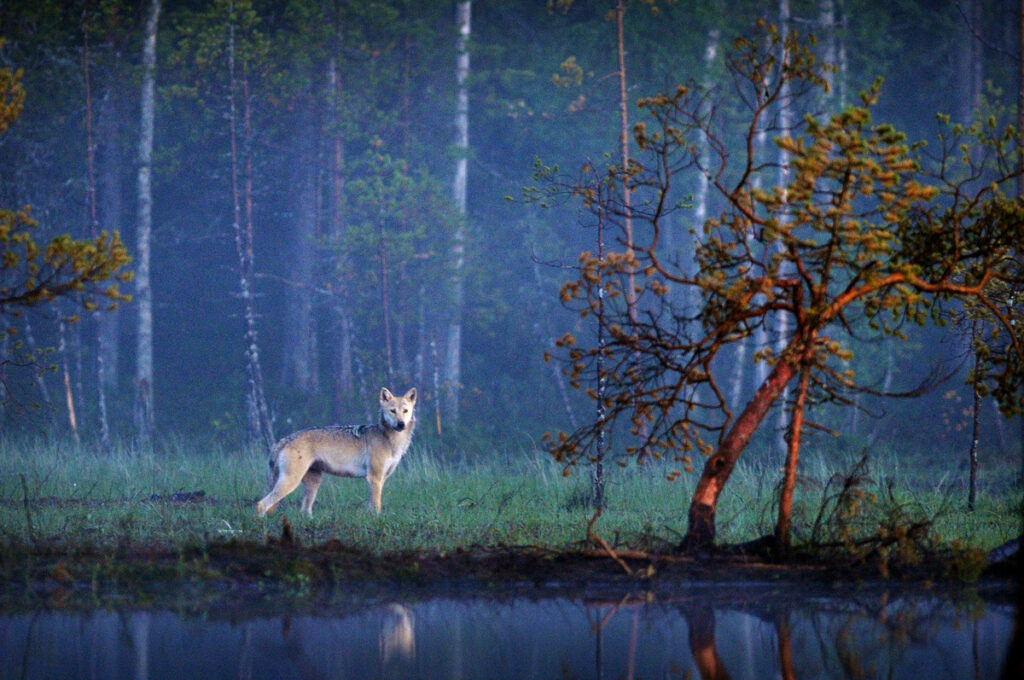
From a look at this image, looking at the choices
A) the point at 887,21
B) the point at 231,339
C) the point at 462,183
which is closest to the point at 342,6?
the point at 462,183

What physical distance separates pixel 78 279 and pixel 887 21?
30.6 meters

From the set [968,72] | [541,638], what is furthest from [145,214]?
[968,72]

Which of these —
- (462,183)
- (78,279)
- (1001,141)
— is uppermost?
(462,183)

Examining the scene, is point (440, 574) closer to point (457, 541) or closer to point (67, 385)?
point (457, 541)

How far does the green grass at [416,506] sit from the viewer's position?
11.7 meters

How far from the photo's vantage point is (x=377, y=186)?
96.1ft

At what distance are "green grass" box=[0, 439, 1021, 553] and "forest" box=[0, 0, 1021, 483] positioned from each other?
7.30 m

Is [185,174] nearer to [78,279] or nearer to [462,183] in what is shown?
[462,183]

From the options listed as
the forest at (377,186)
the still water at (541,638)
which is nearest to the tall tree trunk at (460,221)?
the forest at (377,186)

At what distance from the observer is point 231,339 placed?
36.7 metres

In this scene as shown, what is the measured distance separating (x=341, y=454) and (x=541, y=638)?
23.2 feet

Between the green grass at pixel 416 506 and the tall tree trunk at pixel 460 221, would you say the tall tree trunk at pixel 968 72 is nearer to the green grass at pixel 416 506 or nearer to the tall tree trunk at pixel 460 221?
the tall tree trunk at pixel 460 221

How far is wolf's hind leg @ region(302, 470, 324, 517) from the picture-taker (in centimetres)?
1426

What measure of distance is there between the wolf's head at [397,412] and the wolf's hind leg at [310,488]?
4.11 ft
